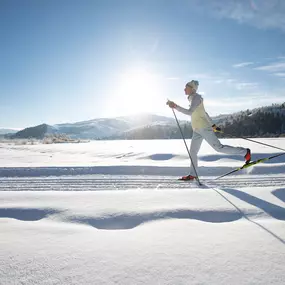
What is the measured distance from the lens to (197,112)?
5156 millimetres

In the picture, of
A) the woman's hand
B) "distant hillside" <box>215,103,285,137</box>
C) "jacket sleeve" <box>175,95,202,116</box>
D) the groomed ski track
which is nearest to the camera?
the groomed ski track

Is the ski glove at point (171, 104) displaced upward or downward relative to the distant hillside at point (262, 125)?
downward

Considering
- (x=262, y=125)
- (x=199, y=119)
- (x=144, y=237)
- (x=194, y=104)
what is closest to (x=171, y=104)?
(x=194, y=104)

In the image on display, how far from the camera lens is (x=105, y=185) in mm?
4809

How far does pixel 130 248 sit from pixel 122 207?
1.02m

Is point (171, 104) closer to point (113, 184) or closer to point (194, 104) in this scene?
point (194, 104)

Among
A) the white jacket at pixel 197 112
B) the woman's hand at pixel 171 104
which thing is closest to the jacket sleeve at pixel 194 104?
the white jacket at pixel 197 112

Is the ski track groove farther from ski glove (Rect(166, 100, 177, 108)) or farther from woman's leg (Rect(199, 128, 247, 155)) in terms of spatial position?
ski glove (Rect(166, 100, 177, 108))

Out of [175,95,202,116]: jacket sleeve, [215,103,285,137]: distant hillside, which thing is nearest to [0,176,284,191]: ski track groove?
[175,95,202,116]: jacket sleeve

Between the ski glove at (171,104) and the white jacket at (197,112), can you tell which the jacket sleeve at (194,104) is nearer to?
the white jacket at (197,112)

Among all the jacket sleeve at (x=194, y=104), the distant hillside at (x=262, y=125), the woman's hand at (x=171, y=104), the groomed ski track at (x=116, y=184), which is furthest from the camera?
the distant hillside at (x=262, y=125)

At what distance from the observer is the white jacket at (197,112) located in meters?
5.07

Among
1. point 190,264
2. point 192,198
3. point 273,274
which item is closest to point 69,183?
point 192,198

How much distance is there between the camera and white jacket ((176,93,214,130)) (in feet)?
16.6
